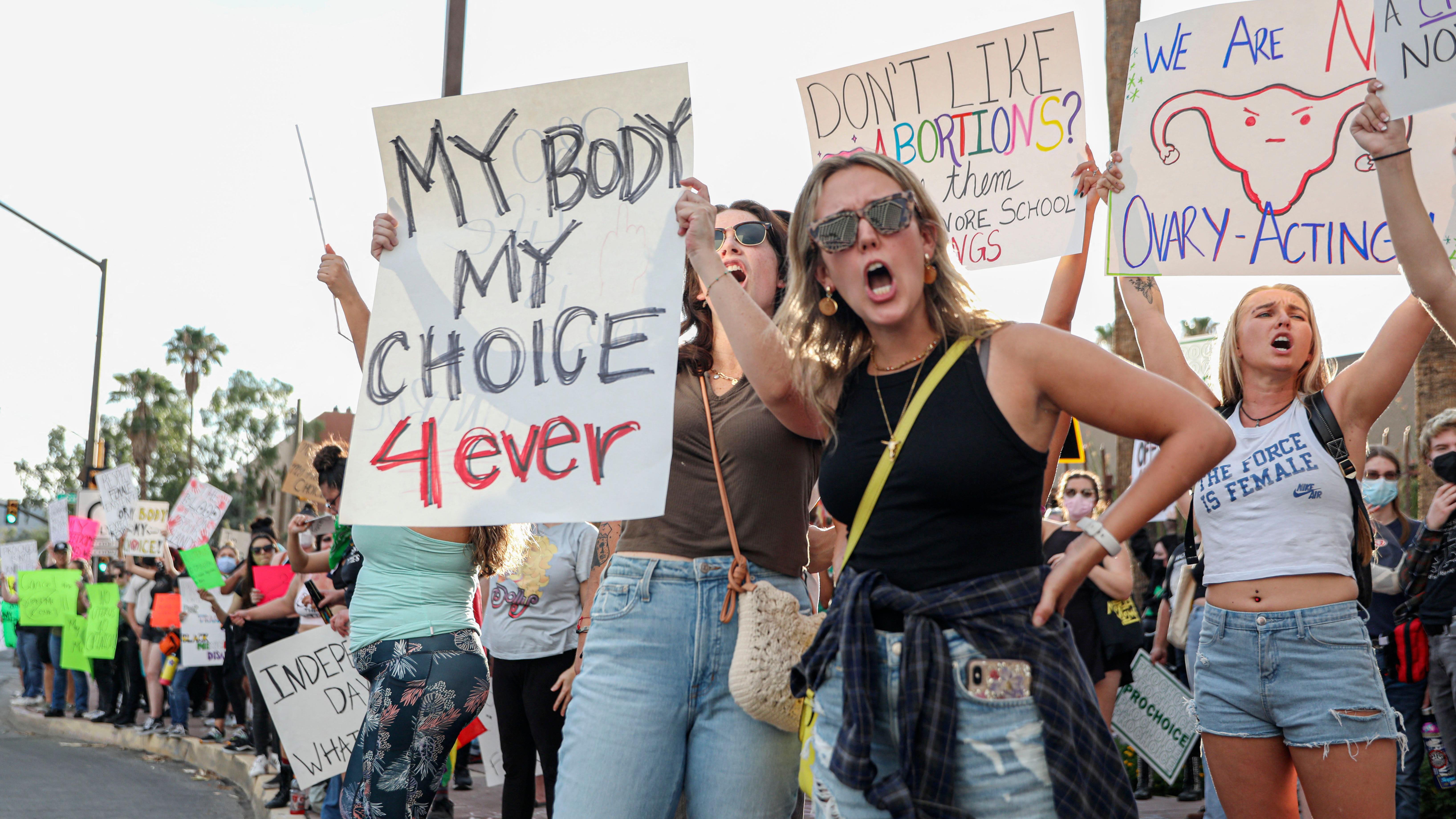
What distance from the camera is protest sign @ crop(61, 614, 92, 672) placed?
1388cm

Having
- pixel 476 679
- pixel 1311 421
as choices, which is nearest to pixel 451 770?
pixel 476 679

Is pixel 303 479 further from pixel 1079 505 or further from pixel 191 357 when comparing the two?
pixel 191 357

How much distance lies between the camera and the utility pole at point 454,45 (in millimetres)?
4121

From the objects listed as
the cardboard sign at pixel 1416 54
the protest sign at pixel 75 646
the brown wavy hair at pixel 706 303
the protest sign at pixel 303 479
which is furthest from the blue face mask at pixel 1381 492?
the protest sign at pixel 75 646

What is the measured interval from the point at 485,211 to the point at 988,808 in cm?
189

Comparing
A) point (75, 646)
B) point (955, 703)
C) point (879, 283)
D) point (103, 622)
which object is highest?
point (879, 283)

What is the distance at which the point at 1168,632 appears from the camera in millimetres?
5551

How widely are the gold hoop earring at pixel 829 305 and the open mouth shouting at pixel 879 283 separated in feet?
0.52

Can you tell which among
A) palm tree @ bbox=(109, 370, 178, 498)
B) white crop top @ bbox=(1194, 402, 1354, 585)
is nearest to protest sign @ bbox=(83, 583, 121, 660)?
white crop top @ bbox=(1194, 402, 1354, 585)

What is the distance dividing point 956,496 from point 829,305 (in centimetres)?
54

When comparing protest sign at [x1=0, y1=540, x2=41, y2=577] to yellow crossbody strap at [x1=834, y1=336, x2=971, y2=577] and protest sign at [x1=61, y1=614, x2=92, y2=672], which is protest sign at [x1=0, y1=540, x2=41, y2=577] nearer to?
protest sign at [x1=61, y1=614, x2=92, y2=672]

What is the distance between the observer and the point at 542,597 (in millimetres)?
5281

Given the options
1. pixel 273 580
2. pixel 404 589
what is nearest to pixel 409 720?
pixel 404 589

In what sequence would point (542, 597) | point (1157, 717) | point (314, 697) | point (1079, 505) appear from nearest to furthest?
1. point (542, 597)
2. point (314, 697)
3. point (1157, 717)
4. point (1079, 505)
